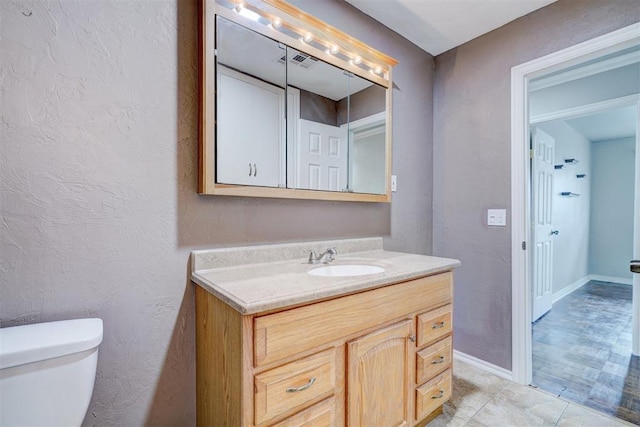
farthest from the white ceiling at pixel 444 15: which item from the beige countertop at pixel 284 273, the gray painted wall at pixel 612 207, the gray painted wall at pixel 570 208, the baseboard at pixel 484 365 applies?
the gray painted wall at pixel 612 207

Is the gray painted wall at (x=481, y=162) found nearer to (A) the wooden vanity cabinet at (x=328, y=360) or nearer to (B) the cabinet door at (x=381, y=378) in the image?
(A) the wooden vanity cabinet at (x=328, y=360)

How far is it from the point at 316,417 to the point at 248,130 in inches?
46.2

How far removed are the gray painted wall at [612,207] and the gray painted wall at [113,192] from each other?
5824mm

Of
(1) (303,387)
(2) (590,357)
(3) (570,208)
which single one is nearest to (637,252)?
(2) (590,357)

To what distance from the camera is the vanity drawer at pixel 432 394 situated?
1.35 meters

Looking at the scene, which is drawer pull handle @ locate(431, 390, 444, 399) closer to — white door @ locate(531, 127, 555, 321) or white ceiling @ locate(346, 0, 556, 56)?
white door @ locate(531, 127, 555, 321)

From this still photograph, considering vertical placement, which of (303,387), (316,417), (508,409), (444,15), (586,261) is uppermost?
(444,15)

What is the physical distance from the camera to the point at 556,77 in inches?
95.6

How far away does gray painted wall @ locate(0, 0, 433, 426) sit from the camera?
92 cm

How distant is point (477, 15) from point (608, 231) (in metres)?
4.78

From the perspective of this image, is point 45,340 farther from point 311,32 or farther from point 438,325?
point 311,32

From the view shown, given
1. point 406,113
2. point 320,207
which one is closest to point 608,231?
point 406,113

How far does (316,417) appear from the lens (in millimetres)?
980

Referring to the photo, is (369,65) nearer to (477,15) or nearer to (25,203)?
(477,15)
